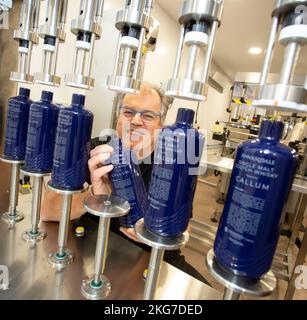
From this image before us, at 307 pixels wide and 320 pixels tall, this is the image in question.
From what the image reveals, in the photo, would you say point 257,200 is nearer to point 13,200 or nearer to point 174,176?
point 174,176

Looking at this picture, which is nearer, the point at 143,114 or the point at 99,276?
the point at 99,276

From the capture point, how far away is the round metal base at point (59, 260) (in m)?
0.50

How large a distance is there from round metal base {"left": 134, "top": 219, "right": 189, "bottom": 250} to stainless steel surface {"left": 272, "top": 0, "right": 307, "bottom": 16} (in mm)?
314

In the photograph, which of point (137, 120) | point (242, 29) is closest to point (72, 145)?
point (137, 120)

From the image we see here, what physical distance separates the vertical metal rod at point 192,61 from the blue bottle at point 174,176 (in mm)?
66

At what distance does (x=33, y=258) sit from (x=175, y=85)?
0.47 meters

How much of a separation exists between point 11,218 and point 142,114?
0.57 meters

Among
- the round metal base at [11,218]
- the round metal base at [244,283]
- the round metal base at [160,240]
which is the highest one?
the round metal base at [160,240]

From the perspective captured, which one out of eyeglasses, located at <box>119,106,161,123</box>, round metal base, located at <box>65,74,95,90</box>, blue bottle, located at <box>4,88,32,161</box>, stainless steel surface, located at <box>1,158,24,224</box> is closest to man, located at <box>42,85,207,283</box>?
eyeglasses, located at <box>119,106,161,123</box>

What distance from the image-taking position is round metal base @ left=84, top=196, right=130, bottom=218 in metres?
0.40

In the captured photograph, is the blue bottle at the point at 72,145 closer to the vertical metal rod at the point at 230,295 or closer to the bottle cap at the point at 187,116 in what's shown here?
the bottle cap at the point at 187,116
